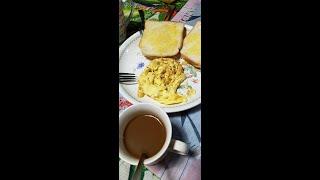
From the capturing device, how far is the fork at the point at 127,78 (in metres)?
1.08

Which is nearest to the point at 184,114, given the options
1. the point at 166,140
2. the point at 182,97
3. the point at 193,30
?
the point at 182,97

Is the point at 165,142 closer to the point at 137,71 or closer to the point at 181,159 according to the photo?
the point at 181,159

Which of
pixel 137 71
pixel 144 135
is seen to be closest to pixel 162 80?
pixel 137 71

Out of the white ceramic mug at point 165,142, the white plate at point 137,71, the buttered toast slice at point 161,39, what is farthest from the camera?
the buttered toast slice at point 161,39

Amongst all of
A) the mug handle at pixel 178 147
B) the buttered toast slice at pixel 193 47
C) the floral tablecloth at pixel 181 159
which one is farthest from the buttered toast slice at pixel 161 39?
the mug handle at pixel 178 147

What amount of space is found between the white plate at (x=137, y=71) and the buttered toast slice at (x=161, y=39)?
0.08 feet

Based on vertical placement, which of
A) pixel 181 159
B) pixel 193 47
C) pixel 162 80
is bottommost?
pixel 181 159

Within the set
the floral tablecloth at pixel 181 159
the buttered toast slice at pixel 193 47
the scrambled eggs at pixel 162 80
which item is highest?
the buttered toast slice at pixel 193 47

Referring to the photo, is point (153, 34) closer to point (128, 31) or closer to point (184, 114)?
point (128, 31)

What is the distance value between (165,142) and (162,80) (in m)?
0.26

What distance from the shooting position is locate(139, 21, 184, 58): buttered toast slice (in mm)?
1130

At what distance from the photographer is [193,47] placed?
3.69 feet

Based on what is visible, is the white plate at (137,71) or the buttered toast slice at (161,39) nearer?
the white plate at (137,71)

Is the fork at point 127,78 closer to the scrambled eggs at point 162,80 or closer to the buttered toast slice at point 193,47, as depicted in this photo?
the scrambled eggs at point 162,80
